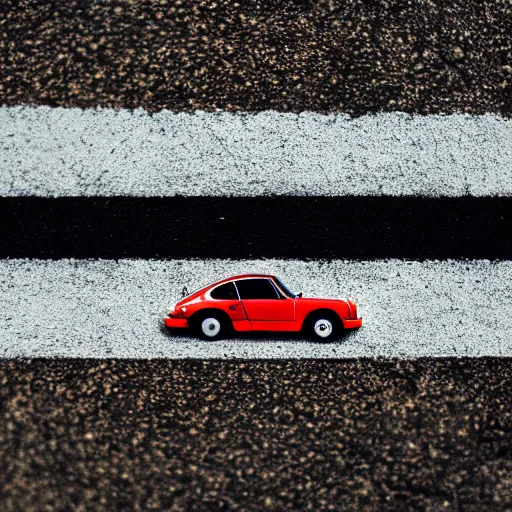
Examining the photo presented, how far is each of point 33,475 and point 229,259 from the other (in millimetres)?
1453

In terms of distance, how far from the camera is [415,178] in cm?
384

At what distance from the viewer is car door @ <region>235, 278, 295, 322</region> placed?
10.9 ft

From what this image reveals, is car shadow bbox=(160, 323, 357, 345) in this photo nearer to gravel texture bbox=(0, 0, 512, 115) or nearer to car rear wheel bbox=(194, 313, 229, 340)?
car rear wheel bbox=(194, 313, 229, 340)

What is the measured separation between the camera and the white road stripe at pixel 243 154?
3.77 meters

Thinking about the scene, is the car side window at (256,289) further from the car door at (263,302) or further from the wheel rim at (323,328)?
the wheel rim at (323,328)

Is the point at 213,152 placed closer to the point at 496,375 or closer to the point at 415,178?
the point at 415,178

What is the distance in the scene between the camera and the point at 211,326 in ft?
11.0

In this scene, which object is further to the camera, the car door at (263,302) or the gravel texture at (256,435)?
the car door at (263,302)

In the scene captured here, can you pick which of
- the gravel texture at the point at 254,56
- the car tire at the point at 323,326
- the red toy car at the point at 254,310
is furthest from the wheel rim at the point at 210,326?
the gravel texture at the point at 254,56

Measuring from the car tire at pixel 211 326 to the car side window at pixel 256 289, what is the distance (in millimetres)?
166

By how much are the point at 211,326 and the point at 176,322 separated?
183mm

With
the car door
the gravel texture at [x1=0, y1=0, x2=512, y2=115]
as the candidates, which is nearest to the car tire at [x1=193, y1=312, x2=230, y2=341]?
the car door

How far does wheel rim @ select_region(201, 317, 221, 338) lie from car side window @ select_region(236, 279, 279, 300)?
19cm

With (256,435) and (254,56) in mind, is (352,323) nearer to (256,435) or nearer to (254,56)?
(256,435)
